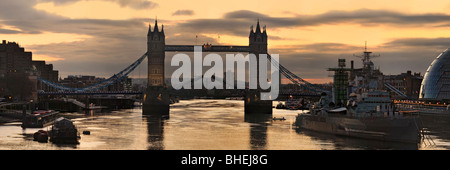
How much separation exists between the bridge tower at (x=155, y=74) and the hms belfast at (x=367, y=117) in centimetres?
4780

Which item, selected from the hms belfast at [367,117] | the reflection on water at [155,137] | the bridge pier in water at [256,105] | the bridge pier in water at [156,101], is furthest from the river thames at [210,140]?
the bridge pier in water at [256,105]

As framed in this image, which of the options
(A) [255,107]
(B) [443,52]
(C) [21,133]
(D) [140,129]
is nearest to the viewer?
(C) [21,133]

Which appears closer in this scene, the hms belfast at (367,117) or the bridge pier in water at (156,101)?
the hms belfast at (367,117)

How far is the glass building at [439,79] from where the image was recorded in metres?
108

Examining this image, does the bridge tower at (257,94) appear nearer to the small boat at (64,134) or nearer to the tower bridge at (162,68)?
the tower bridge at (162,68)

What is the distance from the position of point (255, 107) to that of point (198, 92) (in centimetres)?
2654

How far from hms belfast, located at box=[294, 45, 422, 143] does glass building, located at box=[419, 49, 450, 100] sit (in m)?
43.8

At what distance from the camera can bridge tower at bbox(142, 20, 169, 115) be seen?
382 feet

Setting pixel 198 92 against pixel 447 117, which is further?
pixel 198 92
